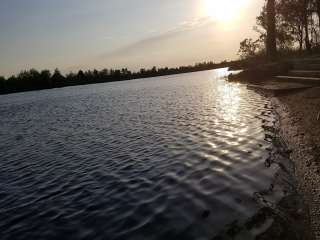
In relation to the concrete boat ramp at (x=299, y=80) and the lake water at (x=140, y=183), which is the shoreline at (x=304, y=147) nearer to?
the lake water at (x=140, y=183)

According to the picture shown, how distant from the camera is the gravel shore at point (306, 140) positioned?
25.8ft

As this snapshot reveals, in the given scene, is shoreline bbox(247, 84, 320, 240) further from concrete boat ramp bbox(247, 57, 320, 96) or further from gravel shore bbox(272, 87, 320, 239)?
concrete boat ramp bbox(247, 57, 320, 96)

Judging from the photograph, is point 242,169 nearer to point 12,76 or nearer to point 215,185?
point 215,185

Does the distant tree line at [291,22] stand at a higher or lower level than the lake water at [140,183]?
higher

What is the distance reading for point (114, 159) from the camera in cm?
1455

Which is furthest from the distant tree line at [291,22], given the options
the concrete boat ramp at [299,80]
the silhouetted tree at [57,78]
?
the silhouetted tree at [57,78]

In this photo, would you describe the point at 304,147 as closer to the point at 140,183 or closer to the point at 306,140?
the point at 306,140

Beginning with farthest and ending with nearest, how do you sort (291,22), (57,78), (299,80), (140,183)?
(57,78) < (291,22) < (299,80) < (140,183)

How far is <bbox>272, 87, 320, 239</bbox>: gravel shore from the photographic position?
7855mm

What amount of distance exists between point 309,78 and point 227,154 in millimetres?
16629

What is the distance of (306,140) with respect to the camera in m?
12.6

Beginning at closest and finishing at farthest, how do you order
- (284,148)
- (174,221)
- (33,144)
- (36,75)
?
(174,221), (284,148), (33,144), (36,75)

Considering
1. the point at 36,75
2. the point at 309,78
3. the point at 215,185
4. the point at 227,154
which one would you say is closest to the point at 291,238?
the point at 215,185

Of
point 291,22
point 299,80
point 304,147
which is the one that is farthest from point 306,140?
→ point 291,22
